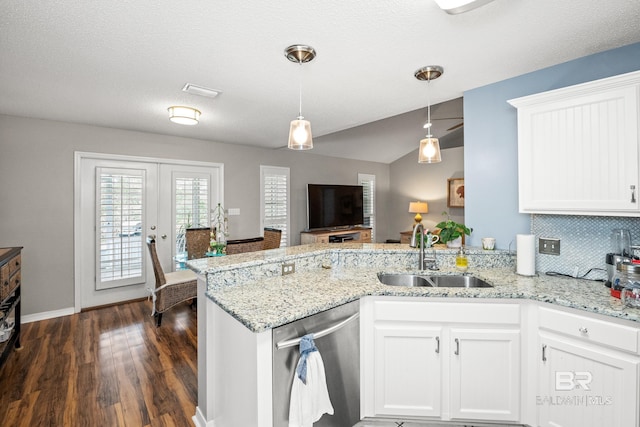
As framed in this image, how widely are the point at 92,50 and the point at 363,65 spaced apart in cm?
181

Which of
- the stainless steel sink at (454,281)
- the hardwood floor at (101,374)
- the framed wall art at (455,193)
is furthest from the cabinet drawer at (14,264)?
the framed wall art at (455,193)

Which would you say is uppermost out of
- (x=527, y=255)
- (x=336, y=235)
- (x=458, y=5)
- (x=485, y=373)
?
(x=458, y=5)

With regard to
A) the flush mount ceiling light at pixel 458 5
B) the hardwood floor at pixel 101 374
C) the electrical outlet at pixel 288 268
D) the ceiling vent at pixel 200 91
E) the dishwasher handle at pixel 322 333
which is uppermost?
the ceiling vent at pixel 200 91

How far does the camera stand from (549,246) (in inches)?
83.4

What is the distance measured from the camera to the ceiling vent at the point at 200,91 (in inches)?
97.8

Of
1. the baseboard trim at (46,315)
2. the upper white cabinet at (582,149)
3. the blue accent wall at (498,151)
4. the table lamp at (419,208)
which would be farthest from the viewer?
the table lamp at (419,208)

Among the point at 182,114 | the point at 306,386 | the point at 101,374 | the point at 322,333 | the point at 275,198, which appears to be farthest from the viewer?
the point at 275,198

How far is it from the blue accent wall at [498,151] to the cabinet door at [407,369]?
1.23 meters

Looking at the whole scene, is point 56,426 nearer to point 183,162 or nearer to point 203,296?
point 203,296

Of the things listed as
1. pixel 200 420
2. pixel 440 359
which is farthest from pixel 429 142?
pixel 200 420

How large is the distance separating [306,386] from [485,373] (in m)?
1.12

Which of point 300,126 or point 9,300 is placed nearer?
point 300,126

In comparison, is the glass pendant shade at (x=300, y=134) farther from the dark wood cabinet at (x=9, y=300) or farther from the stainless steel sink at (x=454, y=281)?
the dark wood cabinet at (x=9, y=300)

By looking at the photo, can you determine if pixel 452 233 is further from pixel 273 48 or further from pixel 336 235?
pixel 336 235
